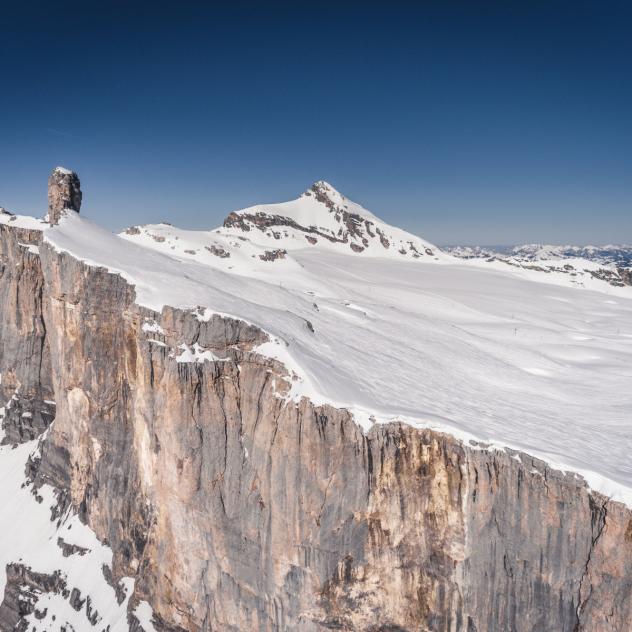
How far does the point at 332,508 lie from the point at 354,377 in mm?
6868

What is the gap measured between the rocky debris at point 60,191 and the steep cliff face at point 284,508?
13996 mm

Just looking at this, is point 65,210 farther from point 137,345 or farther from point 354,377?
point 354,377

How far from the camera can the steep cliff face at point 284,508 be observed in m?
16.0

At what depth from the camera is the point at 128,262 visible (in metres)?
30.7

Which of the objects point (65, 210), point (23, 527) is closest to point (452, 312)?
point (65, 210)

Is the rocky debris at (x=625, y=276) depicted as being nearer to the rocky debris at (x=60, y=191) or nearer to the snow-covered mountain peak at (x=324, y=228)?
the snow-covered mountain peak at (x=324, y=228)

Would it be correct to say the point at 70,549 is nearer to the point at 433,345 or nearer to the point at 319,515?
the point at 319,515

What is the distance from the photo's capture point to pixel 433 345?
3572cm

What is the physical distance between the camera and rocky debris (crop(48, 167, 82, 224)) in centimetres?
4078

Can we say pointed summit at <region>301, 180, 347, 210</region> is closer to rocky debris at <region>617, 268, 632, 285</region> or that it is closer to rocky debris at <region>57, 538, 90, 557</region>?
rocky debris at <region>617, 268, 632, 285</region>

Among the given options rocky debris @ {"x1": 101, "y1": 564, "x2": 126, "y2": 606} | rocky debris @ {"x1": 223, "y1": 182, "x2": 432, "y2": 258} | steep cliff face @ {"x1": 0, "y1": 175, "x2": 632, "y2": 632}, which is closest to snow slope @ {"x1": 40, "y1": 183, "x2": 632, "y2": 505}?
steep cliff face @ {"x1": 0, "y1": 175, "x2": 632, "y2": 632}

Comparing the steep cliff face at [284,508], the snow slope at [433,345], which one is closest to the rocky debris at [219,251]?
the snow slope at [433,345]

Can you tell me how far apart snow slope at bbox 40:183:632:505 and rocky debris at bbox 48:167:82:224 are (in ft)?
9.16

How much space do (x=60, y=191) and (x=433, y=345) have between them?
39.2 m
